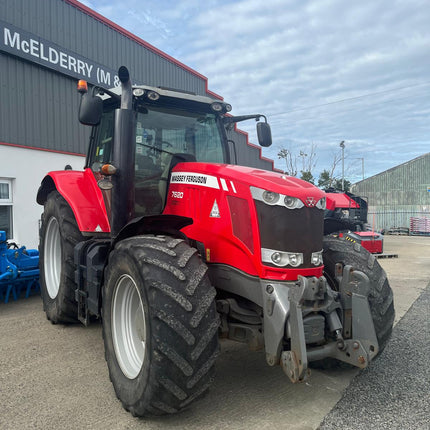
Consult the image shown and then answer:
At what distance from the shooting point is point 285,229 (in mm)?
2846

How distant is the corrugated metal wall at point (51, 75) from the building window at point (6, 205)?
0.94m

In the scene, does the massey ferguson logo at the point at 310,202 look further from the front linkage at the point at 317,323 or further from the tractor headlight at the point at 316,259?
the front linkage at the point at 317,323

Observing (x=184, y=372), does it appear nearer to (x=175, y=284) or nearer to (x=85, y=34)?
(x=175, y=284)

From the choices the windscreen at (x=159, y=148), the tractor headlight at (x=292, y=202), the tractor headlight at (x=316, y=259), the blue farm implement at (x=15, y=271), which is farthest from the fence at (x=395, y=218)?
the tractor headlight at (x=292, y=202)

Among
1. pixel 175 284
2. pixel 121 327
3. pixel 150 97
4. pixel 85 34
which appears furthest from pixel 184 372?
pixel 85 34

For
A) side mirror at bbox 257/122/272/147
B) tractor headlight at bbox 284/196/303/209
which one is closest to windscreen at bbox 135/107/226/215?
side mirror at bbox 257/122/272/147

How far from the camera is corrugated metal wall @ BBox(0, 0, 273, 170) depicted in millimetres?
8383

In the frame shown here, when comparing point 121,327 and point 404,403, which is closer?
point 404,403

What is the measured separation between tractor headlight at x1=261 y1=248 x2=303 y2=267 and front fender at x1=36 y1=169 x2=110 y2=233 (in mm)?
2034

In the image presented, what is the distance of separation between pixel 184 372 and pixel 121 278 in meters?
0.92

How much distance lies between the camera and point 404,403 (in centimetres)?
294

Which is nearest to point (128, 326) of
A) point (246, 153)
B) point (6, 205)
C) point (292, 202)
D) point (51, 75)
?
point (292, 202)

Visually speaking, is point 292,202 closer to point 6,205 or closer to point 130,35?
point 6,205

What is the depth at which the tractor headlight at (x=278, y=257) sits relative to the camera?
2814 millimetres
